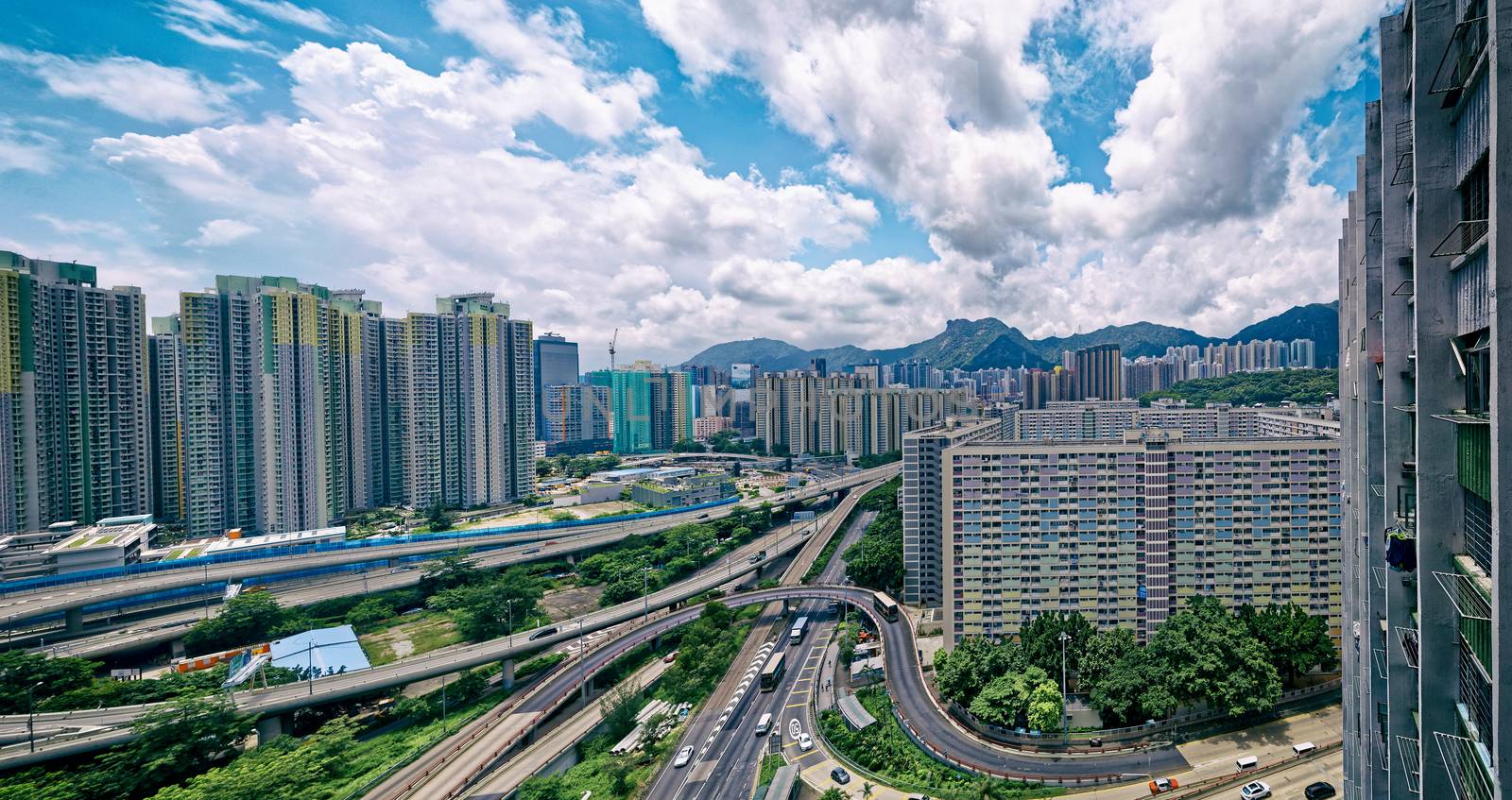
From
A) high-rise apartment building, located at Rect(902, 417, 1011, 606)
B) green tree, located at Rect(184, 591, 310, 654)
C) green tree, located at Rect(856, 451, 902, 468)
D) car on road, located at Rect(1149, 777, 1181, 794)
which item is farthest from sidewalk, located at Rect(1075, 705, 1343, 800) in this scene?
green tree, located at Rect(856, 451, 902, 468)

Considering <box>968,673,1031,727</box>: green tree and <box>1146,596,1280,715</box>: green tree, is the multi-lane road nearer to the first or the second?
<box>968,673,1031,727</box>: green tree

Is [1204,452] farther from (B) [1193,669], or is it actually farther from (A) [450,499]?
(A) [450,499]

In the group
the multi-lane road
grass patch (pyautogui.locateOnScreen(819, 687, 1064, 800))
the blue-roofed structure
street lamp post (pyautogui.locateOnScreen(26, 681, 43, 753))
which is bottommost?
the multi-lane road

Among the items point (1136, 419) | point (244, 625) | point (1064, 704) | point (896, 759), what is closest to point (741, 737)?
point (896, 759)

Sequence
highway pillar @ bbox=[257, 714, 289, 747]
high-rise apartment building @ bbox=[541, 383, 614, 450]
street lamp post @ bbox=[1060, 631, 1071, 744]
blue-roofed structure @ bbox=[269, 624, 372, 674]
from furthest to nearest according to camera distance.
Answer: high-rise apartment building @ bbox=[541, 383, 614, 450] → blue-roofed structure @ bbox=[269, 624, 372, 674] → highway pillar @ bbox=[257, 714, 289, 747] → street lamp post @ bbox=[1060, 631, 1071, 744]

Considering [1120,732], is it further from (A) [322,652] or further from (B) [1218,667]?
(A) [322,652]

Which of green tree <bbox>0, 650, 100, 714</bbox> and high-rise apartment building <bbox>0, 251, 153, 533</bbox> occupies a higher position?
high-rise apartment building <bbox>0, 251, 153, 533</bbox>

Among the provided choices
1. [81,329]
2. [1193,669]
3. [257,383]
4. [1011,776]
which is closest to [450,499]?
[257,383]
